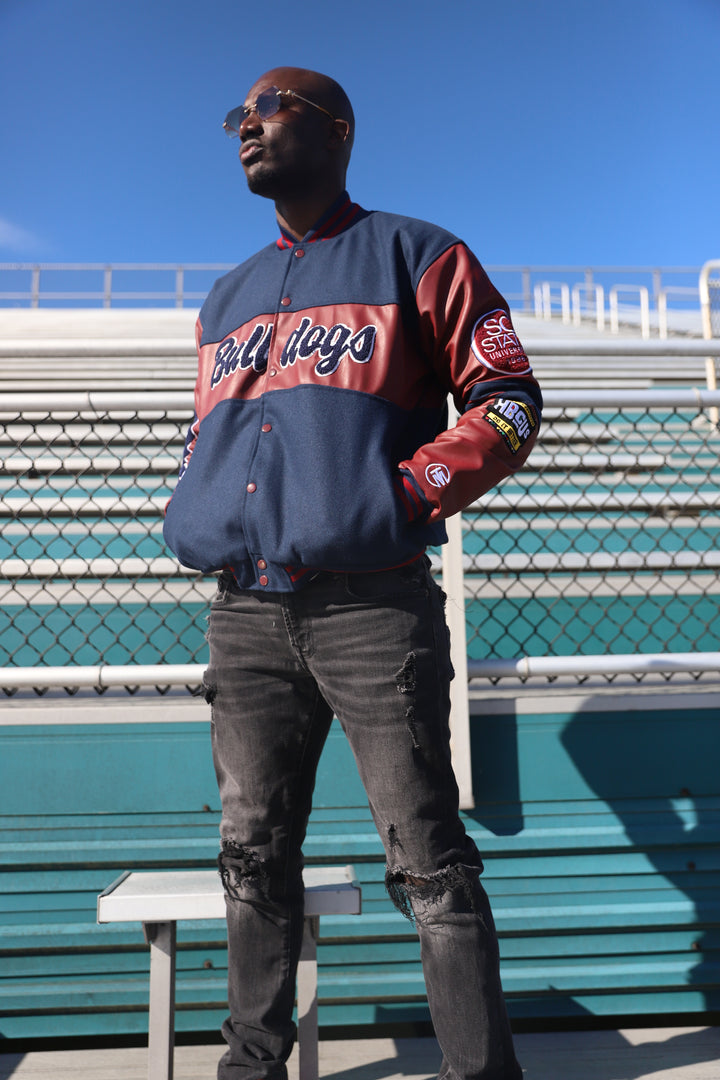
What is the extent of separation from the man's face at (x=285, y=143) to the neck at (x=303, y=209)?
33 millimetres

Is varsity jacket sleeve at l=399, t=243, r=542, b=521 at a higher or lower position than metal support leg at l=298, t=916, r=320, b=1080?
higher

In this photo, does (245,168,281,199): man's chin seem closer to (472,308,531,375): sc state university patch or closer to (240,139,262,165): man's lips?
Answer: (240,139,262,165): man's lips

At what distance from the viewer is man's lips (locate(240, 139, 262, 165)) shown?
1146mm

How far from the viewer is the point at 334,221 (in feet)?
4.04

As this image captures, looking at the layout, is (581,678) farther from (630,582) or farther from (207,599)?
(207,599)

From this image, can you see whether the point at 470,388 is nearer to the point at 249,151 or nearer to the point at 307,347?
the point at 307,347

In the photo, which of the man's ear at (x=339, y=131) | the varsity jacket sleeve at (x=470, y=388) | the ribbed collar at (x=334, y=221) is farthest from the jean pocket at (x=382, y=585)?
the man's ear at (x=339, y=131)

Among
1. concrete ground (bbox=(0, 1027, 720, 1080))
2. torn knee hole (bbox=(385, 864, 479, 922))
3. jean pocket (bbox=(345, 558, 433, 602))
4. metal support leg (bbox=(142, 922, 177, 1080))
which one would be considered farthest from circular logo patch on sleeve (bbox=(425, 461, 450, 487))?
concrete ground (bbox=(0, 1027, 720, 1080))

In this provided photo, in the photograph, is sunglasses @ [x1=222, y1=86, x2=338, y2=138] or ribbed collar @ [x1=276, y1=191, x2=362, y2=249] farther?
ribbed collar @ [x1=276, y1=191, x2=362, y2=249]

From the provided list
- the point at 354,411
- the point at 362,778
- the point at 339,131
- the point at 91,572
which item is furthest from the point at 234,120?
the point at 91,572

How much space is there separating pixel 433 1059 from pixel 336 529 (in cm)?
118

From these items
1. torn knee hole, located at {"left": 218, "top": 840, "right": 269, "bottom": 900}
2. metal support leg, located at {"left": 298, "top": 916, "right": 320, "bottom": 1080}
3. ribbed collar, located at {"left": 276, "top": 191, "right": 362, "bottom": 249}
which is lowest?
metal support leg, located at {"left": 298, "top": 916, "right": 320, "bottom": 1080}

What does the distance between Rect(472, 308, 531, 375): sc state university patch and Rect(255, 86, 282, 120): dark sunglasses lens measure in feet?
1.42

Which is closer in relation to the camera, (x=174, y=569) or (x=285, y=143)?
(x=285, y=143)
